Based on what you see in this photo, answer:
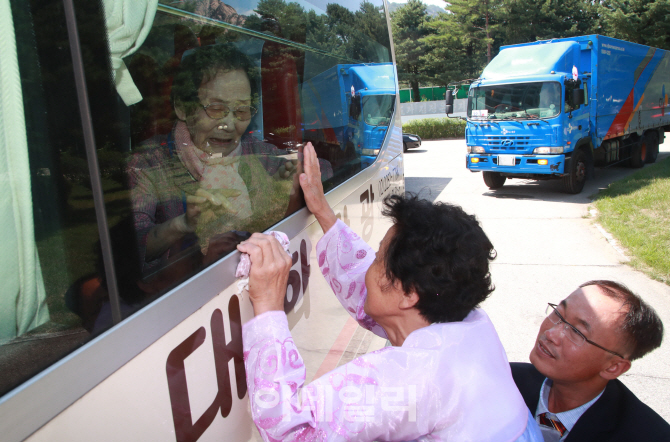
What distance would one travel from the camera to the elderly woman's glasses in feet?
4.54

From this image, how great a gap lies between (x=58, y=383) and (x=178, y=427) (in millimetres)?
342

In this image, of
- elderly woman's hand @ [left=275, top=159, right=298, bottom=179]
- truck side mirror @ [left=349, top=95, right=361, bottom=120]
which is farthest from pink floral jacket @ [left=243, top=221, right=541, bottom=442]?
truck side mirror @ [left=349, top=95, right=361, bottom=120]

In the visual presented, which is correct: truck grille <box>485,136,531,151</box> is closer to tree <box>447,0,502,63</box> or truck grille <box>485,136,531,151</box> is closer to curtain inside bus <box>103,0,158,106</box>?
curtain inside bus <box>103,0,158,106</box>

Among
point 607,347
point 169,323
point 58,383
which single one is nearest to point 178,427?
point 169,323

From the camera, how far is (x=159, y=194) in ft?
3.76

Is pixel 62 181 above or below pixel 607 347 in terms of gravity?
above

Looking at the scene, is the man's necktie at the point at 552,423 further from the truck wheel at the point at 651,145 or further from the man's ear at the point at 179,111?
the truck wheel at the point at 651,145

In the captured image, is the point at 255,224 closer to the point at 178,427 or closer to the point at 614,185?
the point at 178,427

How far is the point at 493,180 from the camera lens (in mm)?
10344

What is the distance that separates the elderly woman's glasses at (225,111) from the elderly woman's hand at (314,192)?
386 millimetres

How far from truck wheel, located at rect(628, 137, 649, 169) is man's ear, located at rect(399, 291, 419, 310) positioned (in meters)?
13.4

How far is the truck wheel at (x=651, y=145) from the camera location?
1311 centimetres

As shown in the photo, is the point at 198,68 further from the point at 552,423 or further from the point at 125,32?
the point at 552,423

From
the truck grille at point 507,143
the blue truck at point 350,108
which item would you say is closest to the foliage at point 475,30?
the truck grille at point 507,143
